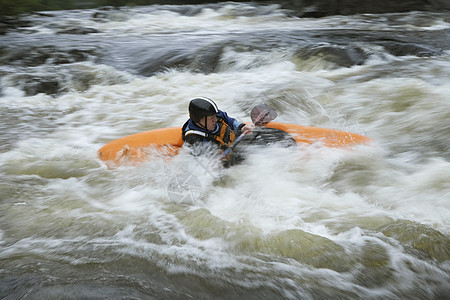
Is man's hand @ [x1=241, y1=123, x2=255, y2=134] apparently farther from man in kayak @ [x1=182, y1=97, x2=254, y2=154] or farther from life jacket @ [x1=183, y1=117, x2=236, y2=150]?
life jacket @ [x1=183, y1=117, x2=236, y2=150]

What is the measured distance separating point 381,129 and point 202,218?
7.42 feet

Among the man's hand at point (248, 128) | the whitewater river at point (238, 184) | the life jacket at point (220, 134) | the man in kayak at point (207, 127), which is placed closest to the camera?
the whitewater river at point (238, 184)

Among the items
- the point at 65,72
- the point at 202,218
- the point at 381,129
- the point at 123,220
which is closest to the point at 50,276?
the point at 123,220

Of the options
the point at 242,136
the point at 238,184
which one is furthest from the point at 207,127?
the point at 238,184

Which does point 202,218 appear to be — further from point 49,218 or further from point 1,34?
point 1,34

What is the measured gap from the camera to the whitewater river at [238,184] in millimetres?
1993

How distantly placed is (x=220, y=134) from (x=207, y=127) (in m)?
0.14

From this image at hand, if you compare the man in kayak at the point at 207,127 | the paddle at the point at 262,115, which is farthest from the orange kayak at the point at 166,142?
the man in kayak at the point at 207,127

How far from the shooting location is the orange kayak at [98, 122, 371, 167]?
338 centimetres

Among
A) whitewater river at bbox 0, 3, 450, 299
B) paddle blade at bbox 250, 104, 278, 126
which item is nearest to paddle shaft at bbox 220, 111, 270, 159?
paddle blade at bbox 250, 104, 278, 126

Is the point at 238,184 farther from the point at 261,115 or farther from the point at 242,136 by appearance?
the point at 261,115

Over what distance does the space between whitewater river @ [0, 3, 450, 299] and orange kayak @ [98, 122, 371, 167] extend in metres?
0.09

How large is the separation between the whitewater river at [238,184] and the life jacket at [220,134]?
229 millimetres

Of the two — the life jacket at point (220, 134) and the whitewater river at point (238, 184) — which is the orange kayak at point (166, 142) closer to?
the whitewater river at point (238, 184)
